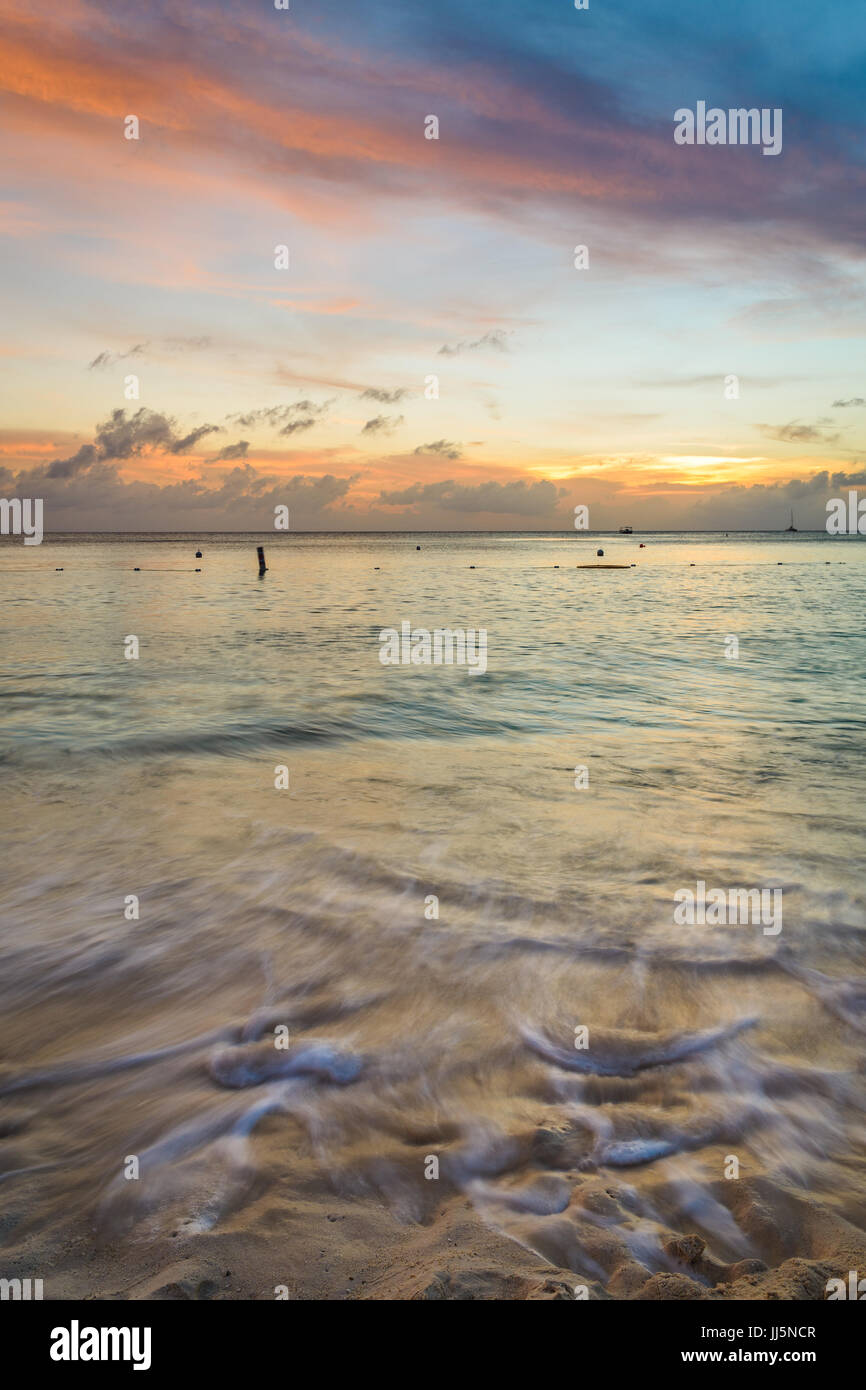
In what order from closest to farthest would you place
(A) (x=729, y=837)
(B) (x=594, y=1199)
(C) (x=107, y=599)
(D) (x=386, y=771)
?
(B) (x=594, y=1199)
(A) (x=729, y=837)
(D) (x=386, y=771)
(C) (x=107, y=599)

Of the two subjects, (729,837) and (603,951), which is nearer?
(603,951)

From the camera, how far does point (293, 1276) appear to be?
2955 millimetres

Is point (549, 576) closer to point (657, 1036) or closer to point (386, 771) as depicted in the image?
point (386, 771)

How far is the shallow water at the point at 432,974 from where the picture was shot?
11.5 feet

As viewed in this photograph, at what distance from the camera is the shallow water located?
3514mm

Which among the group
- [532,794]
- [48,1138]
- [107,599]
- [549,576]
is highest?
[549,576]

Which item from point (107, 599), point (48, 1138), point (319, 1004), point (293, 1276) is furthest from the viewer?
point (107, 599)

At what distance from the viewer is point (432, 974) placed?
18.0 ft

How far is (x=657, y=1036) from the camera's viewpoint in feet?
15.4

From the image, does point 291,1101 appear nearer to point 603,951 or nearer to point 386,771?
point 603,951

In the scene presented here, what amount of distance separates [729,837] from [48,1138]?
279 inches
